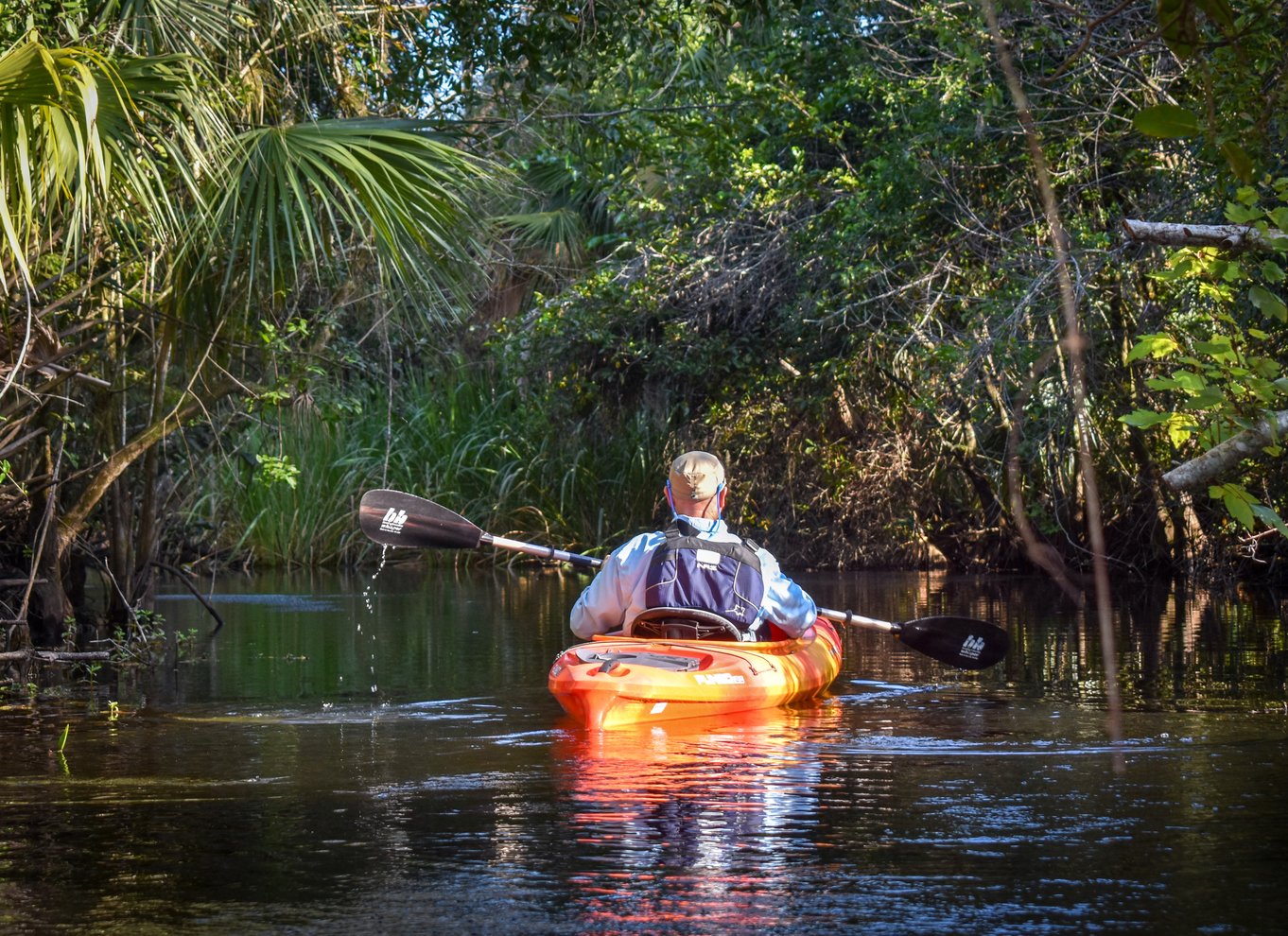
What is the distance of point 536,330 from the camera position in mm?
16953

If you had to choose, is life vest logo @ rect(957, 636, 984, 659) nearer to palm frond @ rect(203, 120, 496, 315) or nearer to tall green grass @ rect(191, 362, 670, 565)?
palm frond @ rect(203, 120, 496, 315)

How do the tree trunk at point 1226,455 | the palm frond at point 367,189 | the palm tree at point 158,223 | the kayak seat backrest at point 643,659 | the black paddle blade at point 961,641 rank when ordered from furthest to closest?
1. the black paddle blade at point 961,641
2. the palm frond at point 367,189
3. the kayak seat backrest at point 643,659
4. the palm tree at point 158,223
5. the tree trunk at point 1226,455

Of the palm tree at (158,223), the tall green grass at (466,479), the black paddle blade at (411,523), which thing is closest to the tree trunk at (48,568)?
the palm tree at (158,223)

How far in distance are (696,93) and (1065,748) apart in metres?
8.04

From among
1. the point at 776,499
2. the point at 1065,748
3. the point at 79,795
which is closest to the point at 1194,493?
the point at 776,499

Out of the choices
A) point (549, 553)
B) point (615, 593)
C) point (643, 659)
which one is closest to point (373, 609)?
point (549, 553)

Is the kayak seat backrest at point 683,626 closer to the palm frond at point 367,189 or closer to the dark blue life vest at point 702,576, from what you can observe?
the dark blue life vest at point 702,576

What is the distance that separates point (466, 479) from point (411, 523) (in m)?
10.6

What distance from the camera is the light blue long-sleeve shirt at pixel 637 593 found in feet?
23.9

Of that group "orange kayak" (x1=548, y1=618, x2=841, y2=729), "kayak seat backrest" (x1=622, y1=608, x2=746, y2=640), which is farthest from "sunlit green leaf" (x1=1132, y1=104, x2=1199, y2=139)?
"kayak seat backrest" (x1=622, y1=608, x2=746, y2=640)

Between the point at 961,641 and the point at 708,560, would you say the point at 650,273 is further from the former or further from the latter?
Answer: the point at 708,560

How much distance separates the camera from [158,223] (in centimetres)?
692

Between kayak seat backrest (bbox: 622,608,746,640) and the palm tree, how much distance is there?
5.73 feet

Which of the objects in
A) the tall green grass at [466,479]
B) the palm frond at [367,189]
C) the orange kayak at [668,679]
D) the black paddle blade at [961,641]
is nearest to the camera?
the orange kayak at [668,679]
